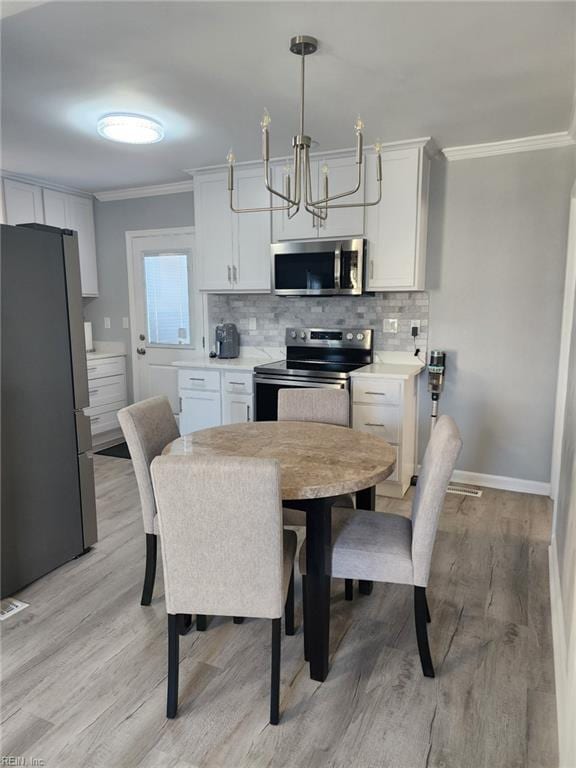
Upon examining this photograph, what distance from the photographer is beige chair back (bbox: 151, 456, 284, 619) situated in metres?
1.46

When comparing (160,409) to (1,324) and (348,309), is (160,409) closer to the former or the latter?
(1,324)

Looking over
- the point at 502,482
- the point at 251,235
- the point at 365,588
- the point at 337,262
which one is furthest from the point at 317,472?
the point at 251,235

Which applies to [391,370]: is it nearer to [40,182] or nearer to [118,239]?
[118,239]

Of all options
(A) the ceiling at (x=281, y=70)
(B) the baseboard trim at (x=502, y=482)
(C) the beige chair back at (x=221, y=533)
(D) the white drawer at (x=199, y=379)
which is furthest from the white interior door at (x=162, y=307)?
(C) the beige chair back at (x=221, y=533)

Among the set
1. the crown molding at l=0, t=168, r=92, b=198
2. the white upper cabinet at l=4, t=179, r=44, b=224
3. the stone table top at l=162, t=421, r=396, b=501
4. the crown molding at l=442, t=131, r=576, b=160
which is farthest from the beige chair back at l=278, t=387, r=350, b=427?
the crown molding at l=0, t=168, r=92, b=198

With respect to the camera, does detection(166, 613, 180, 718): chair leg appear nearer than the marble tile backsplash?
Yes

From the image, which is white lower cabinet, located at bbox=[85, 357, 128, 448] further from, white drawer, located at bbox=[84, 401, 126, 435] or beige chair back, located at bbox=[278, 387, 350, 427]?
beige chair back, located at bbox=[278, 387, 350, 427]

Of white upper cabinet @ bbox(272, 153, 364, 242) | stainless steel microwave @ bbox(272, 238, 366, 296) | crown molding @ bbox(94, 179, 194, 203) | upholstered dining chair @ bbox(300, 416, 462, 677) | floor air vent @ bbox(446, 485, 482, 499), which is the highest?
crown molding @ bbox(94, 179, 194, 203)

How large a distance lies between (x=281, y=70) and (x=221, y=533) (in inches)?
84.1

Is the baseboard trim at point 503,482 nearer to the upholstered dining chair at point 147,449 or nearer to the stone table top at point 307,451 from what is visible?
the stone table top at point 307,451

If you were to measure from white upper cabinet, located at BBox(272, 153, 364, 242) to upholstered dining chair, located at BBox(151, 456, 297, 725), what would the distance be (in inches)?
106

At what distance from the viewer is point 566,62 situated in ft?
7.42

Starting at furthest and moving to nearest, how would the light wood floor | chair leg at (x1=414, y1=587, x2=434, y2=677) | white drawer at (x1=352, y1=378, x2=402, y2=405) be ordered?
white drawer at (x1=352, y1=378, x2=402, y2=405) → chair leg at (x1=414, y1=587, x2=434, y2=677) → the light wood floor

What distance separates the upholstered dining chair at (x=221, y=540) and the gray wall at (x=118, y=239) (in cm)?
378
